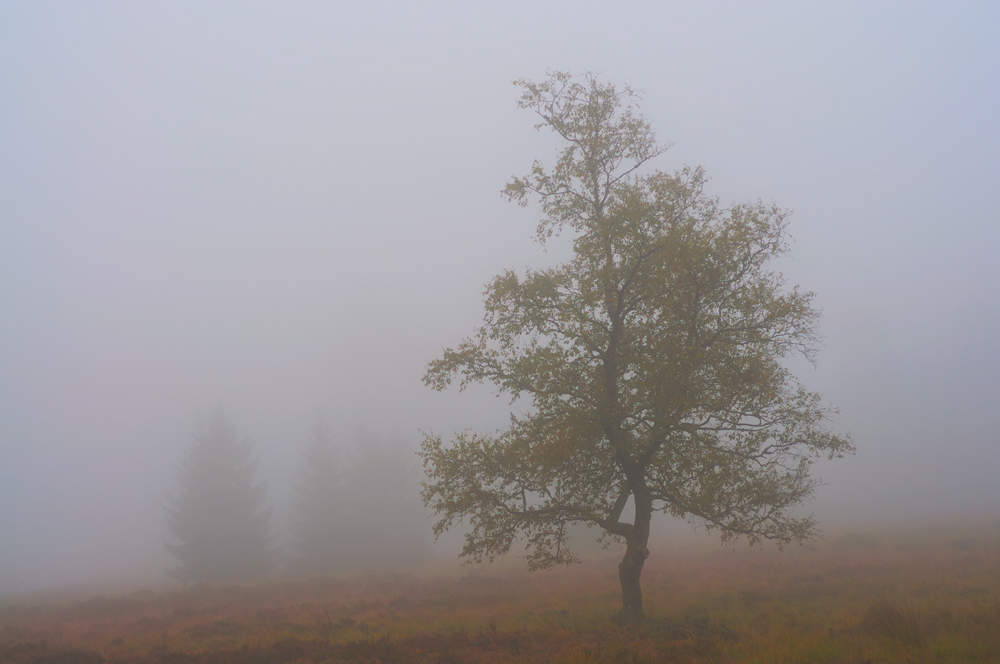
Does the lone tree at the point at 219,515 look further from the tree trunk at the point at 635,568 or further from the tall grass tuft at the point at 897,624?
the tall grass tuft at the point at 897,624

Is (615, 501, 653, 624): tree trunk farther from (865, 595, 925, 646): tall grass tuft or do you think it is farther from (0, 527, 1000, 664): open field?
(865, 595, 925, 646): tall grass tuft

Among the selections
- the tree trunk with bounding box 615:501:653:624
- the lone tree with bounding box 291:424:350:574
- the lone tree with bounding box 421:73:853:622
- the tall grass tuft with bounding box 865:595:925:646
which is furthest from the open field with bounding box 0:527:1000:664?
the lone tree with bounding box 291:424:350:574

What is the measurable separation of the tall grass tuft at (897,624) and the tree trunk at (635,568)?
4616 millimetres

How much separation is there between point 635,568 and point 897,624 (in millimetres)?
→ 5236

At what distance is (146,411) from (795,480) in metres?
238

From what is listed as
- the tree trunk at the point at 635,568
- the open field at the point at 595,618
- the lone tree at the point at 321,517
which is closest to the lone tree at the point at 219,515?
the lone tree at the point at 321,517

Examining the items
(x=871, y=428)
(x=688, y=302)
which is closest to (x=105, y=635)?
(x=688, y=302)

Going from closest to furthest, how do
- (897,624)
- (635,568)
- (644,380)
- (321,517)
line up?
(897,624)
(644,380)
(635,568)
(321,517)

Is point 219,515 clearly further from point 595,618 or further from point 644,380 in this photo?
point 644,380

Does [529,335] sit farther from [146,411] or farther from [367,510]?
[146,411]

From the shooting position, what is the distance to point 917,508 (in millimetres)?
60656

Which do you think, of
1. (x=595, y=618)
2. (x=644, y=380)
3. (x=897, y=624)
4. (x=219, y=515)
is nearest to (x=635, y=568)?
(x=595, y=618)

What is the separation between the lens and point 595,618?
46.6ft

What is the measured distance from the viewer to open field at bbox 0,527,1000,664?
950 centimetres
